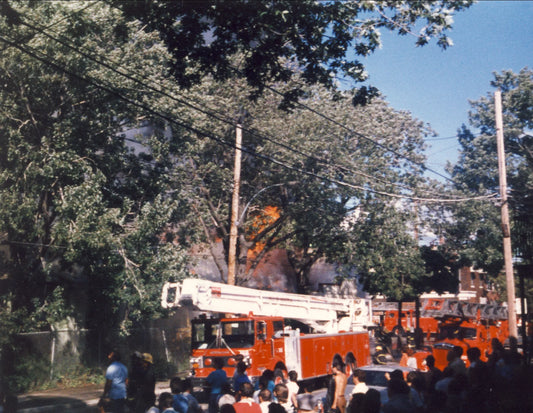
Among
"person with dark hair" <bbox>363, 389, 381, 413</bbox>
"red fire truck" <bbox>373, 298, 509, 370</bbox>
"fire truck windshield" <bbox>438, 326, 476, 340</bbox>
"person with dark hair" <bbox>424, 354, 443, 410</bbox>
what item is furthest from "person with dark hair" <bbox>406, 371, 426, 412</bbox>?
"fire truck windshield" <bbox>438, 326, 476, 340</bbox>

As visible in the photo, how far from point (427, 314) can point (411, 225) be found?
15.8ft

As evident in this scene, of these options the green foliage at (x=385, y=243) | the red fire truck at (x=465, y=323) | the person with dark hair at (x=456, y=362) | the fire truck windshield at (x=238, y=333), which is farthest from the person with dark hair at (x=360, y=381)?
the green foliage at (x=385, y=243)

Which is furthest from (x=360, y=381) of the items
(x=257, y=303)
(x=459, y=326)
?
(x=459, y=326)

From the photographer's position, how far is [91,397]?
729 inches

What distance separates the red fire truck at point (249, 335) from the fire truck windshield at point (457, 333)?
29.1 feet

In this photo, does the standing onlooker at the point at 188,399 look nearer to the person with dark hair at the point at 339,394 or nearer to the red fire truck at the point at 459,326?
the person with dark hair at the point at 339,394

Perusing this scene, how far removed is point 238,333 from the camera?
17203 mm

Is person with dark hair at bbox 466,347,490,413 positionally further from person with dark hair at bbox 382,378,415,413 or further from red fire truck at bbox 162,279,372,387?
red fire truck at bbox 162,279,372,387

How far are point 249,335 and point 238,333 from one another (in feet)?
1.25

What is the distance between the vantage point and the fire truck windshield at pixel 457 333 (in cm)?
2689

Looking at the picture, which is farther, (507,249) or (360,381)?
(507,249)

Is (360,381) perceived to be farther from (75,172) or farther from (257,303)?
(75,172)

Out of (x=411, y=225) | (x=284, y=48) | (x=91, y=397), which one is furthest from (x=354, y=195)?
(x=284, y=48)

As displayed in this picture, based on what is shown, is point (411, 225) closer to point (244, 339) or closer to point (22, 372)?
point (244, 339)
